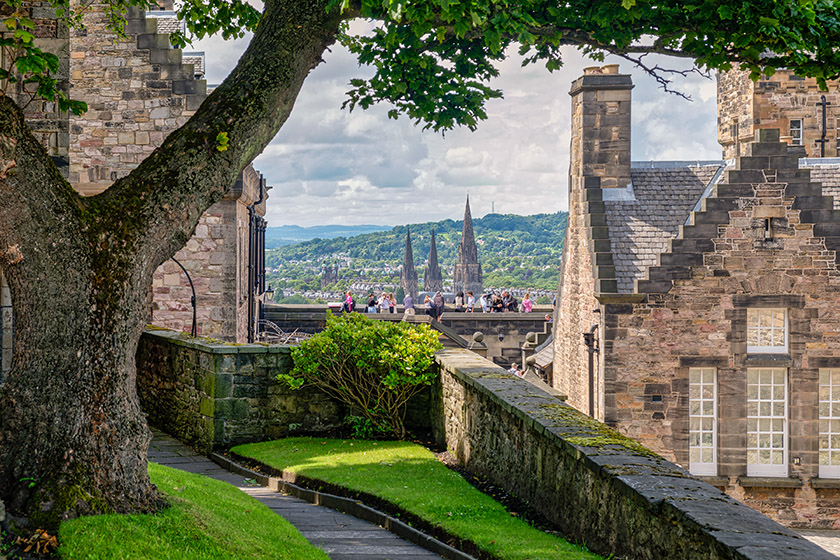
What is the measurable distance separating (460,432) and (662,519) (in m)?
5.14

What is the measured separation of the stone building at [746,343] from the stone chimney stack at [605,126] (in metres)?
2.62

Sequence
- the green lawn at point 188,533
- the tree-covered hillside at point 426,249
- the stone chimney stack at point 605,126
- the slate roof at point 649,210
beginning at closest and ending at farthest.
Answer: the green lawn at point 188,533 → the slate roof at point 649,210 → the stone chimney stack at point 605,126 → the tree-covered hillside at point 426,249

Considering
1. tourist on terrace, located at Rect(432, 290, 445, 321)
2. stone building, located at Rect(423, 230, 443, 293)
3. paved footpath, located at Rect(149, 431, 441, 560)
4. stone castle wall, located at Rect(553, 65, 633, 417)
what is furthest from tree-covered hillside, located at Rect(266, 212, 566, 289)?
paved footpath, located at Rect(149, 431, 441, 560)

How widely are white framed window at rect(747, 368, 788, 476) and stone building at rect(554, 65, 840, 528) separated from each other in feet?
0.07

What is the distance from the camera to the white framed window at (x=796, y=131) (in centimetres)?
3136

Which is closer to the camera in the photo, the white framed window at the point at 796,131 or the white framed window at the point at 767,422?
the white framed window at the point at 767,422

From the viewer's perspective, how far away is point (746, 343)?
2047 cm

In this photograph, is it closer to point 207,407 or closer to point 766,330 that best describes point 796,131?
point 766,330

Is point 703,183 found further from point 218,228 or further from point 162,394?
point 162,394

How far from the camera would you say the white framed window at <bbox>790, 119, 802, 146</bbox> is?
31.4 m

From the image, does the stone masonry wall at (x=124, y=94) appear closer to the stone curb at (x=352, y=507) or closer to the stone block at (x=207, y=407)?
the stone block at (x=207, y=407)

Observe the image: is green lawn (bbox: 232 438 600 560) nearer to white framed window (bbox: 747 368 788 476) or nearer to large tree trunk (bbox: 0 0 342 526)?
large tree trunk (bbox: 0 0 342 526)

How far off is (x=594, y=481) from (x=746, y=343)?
50.0ft

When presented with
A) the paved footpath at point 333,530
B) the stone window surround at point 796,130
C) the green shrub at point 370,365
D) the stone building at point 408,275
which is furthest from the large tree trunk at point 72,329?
the stone building at point 408,275
